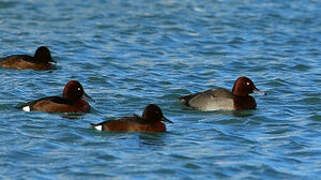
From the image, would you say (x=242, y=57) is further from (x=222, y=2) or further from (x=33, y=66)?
(x=222, y=2)

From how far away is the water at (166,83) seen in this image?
406 inches

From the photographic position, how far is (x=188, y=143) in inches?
443

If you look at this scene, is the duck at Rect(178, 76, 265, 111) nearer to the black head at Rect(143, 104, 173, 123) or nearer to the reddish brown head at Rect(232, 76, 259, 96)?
the reddish brown head at Rect(232, 76, 259, 96)

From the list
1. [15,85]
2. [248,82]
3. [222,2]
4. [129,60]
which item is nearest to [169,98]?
[248,82]

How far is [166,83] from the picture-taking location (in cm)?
1562

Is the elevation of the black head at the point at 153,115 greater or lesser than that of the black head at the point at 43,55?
lesser

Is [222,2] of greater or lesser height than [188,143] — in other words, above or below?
above

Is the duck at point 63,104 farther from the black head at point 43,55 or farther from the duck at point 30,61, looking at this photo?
the black head at point 43,55

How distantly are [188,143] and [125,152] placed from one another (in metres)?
0.97

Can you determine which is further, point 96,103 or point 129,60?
point 129,60

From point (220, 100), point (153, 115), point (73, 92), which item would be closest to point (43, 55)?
point (73, 92)

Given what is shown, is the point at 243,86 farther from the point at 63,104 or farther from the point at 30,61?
the point at 30,61

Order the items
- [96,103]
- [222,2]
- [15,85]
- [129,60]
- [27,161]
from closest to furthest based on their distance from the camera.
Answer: [27,161], [96,103], [15,85], [129,60], [222,2]

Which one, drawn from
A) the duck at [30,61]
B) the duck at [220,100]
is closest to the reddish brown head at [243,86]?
the duck at [220,100]
